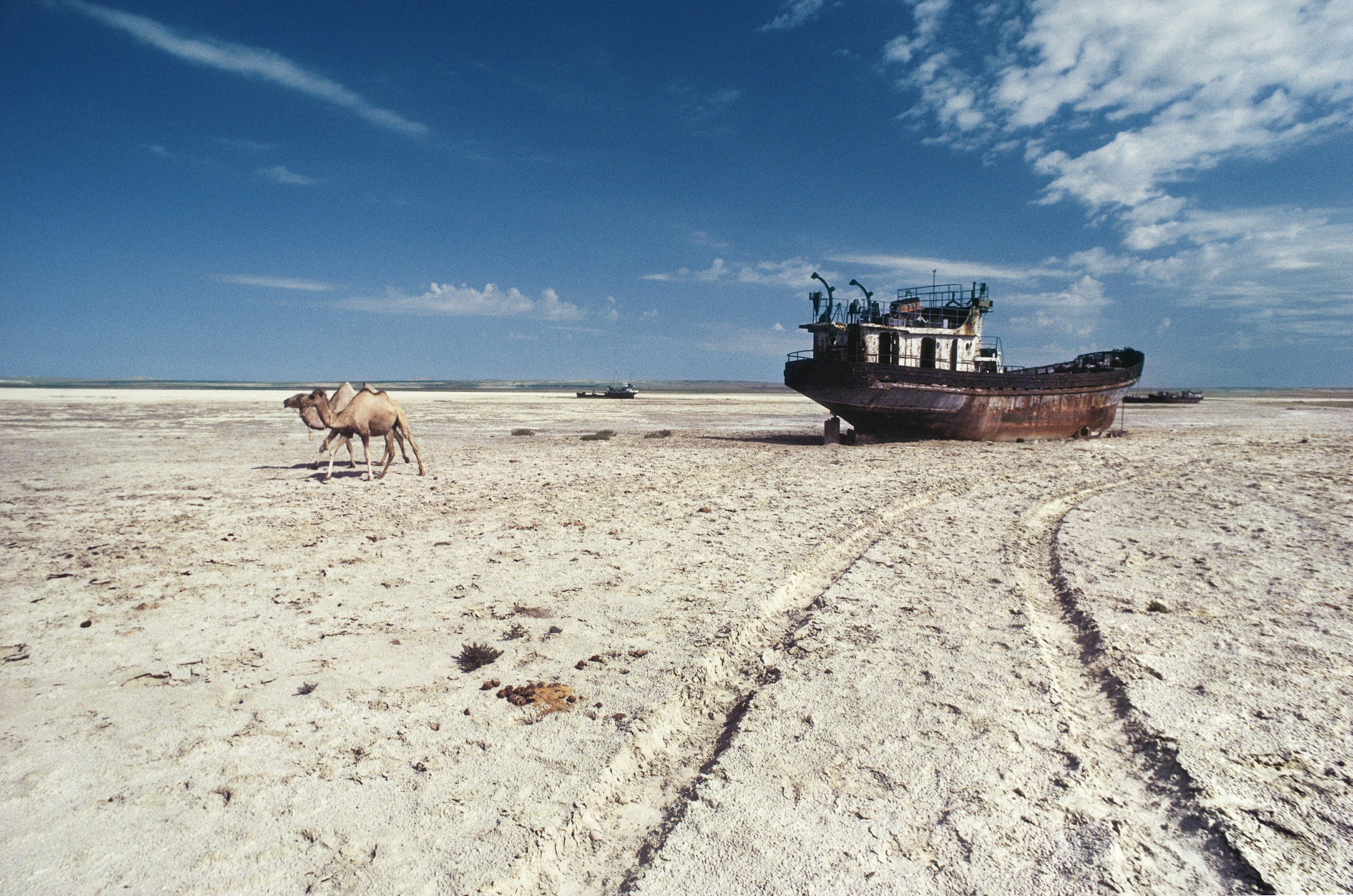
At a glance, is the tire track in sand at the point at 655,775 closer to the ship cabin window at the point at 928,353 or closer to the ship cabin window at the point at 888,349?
the ship cabin window at the point at 888,349

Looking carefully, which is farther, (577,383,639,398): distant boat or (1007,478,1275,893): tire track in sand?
(577,383,639,398): distant boat

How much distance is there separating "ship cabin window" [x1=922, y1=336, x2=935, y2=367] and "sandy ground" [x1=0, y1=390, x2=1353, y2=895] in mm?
12076

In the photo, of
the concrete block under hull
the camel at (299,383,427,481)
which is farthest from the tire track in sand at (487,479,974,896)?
the concrete block under hull

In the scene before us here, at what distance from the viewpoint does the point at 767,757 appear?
3.45 m

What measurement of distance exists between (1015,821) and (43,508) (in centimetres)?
1243

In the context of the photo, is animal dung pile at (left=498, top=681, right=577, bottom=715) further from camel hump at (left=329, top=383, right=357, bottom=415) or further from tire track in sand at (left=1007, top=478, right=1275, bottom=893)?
camel hump at (left=329, top=383, right=357, bottom=415)

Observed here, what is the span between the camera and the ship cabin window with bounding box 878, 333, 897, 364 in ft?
66.5

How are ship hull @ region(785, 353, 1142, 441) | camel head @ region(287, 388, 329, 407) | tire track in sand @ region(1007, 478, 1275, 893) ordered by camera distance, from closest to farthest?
1. tire track in sand @ region(1007, 478, 1275, 893)
2. camel head @ region(287, 388, 329, 407)
3. ship hull @ region(785, 353, 1142, 441)

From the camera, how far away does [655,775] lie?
3408 millimetres

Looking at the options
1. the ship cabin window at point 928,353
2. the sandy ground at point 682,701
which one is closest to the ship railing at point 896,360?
the ship cabin window at point 928,353

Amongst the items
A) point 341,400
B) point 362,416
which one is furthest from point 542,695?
point 341,400

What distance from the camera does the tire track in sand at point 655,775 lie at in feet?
8.98

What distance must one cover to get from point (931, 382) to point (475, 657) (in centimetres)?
1743

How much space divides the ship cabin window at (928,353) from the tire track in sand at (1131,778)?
16706mm
